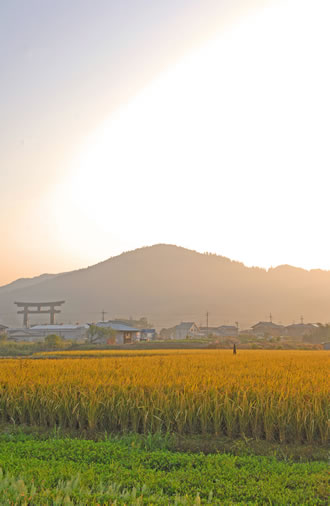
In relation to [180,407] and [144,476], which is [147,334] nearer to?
[180,407]

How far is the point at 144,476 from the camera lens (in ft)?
19.6

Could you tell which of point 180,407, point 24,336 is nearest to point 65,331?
point 24,336

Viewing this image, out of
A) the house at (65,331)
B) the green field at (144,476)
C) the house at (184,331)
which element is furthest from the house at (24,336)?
the green field at (144,476)

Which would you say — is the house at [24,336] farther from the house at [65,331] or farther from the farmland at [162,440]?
the farmland at [162,440]

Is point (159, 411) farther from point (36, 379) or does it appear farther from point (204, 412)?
point (36, 379)

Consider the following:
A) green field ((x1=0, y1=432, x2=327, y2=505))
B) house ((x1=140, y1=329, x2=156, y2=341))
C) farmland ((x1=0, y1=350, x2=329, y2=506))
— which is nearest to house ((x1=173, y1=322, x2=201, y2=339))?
house ((x1=140, y1=329, x2=156, y2=341))

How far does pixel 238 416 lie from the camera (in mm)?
9039

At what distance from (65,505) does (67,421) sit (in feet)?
18.3

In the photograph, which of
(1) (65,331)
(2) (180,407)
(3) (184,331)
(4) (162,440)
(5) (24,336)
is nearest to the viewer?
(4) (162,440)

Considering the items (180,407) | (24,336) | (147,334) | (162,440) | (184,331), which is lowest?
(147,334)

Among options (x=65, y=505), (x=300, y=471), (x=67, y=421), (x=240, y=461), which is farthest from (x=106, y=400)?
(x=65, y=505)

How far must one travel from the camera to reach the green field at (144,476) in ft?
16.2

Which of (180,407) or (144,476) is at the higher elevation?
(180,407)

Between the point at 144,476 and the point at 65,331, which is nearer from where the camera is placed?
the point at 144,476
